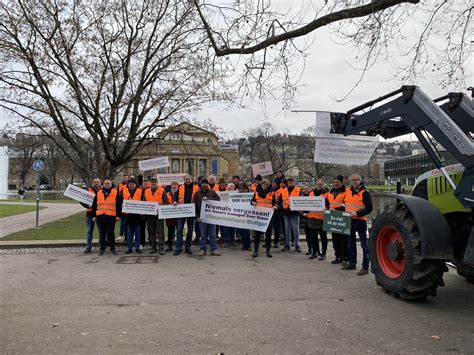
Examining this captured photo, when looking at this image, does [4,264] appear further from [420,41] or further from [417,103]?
[420,41]

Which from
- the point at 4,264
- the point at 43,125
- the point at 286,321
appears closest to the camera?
the point at 286,321

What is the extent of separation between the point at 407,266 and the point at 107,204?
7462 mm

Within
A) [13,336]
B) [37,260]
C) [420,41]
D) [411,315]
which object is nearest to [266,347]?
[411,315]

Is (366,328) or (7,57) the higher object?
(7,57)

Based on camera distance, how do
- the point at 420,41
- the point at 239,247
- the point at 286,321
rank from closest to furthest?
the point at 286,321 < the point at 420,41 < the point at 239,247

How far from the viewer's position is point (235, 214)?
412 inches

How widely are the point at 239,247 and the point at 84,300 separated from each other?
600cm

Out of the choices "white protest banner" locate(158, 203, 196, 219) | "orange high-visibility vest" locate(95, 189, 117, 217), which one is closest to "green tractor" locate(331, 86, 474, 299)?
"white protest banner" locate(158, 203, 196, 219)

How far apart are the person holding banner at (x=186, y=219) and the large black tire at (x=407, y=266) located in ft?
17.2

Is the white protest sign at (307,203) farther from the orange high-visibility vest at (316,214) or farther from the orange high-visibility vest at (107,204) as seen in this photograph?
the orange high-visibility vest at (107,204)

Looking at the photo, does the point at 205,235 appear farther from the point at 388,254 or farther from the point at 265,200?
the point at 388,254

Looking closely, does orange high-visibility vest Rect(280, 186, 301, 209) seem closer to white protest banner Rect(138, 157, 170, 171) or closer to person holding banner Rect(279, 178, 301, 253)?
person holding banner Rect(279, 178, 301, 253)

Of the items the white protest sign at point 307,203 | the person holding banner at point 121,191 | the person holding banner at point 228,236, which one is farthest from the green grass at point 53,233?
the white protest sign at point 307,203

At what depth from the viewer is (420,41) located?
7.28 metres
